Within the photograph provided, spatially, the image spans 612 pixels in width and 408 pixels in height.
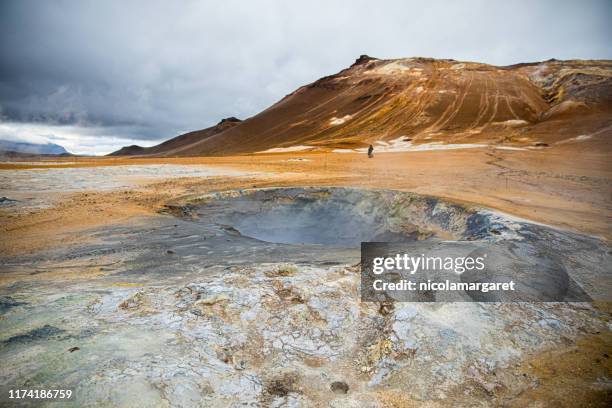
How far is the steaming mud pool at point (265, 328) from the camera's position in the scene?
2332 mm

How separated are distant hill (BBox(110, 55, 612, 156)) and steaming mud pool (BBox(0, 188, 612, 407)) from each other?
2680 cm

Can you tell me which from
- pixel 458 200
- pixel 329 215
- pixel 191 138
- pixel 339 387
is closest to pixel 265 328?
pixel 339 387

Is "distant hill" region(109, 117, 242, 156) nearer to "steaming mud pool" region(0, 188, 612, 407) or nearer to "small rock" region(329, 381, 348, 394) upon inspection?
"steaming mud pool" region(0, 188, 612, 407)

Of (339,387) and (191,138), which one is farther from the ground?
(191,138)

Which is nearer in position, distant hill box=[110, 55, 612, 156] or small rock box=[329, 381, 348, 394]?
small rock box=[329, 381, 348, 394]

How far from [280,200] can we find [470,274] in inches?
237

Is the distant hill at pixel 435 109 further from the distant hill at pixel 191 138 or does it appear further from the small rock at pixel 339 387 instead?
the small rock at pixel 339 387

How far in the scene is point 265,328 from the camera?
296cm

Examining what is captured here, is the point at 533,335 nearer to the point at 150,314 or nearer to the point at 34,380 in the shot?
the point at 150,314

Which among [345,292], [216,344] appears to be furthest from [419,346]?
[216,344]

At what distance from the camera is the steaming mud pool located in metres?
2.33

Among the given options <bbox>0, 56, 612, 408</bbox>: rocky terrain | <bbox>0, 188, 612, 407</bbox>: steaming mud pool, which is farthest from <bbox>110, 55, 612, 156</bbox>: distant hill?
<bbox>0, 188, 612, 407</bbox>: steaming mud pool
